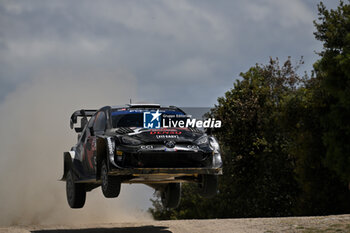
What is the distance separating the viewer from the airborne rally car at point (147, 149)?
12.1 m

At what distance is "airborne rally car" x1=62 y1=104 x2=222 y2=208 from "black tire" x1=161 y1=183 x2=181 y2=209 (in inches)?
133

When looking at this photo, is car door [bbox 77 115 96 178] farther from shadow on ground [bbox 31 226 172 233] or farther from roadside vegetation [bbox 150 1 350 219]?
roadside vegetation [bbox 150 1 350 219]

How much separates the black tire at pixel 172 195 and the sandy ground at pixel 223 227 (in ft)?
2.90

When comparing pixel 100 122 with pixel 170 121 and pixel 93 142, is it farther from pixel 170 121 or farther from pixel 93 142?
pixel 170 121

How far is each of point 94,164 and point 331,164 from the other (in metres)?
22.6

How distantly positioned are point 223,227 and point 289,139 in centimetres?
2349

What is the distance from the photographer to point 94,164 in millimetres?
13344

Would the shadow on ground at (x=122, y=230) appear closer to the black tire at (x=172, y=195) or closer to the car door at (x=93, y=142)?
the black tire at (x=172, y=195)

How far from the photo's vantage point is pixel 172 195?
1703cm

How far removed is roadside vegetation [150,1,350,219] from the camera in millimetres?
33312

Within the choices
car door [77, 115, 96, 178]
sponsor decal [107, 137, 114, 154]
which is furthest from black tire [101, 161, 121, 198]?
car door [77, 115, 96, 178]

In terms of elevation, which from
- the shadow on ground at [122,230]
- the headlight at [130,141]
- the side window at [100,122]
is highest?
the side window at [100,122]

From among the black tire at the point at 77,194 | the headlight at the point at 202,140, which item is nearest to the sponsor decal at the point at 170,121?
the headlight at the point at 202,140

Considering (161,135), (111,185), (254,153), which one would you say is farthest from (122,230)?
(254,153)
